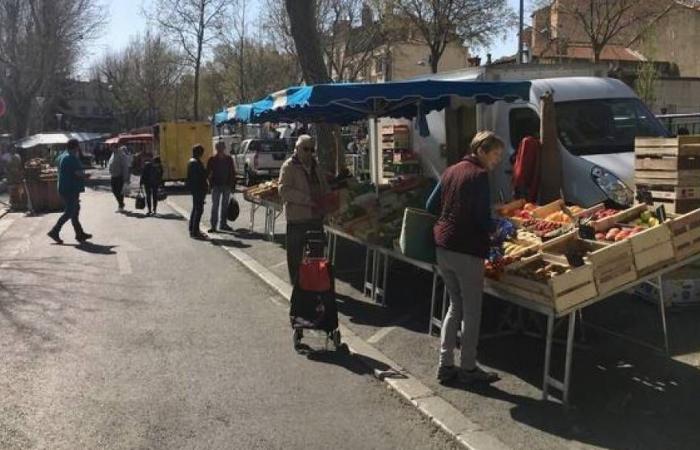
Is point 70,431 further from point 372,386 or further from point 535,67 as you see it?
point 535,67

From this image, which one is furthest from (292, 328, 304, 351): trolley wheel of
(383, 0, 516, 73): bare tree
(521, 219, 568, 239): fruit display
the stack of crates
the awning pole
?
(383, 0, 516, 73): bare tree

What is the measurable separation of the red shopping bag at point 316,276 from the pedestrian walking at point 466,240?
136 cm

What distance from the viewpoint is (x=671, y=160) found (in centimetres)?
683

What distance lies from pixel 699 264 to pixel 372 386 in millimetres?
3868

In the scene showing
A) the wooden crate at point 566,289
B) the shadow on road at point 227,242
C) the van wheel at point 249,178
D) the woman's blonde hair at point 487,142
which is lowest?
the shadow on road at point 227,242

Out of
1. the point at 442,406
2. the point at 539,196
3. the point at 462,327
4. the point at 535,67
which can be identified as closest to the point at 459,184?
the point at 462,327

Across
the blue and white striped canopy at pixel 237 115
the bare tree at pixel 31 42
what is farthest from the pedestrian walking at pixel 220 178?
the bare tree at pixel 31 42

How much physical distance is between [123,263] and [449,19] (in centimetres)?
2878

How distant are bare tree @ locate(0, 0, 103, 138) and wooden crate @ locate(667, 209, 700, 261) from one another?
44813mm

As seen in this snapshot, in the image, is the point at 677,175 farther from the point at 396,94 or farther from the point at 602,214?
the point at 396,94

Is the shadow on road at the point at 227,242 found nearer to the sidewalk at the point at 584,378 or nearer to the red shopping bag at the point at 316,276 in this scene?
the sidewalk at the point at 584,378

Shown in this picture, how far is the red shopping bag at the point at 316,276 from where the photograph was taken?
6.71 m

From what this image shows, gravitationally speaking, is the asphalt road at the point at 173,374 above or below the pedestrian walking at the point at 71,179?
below

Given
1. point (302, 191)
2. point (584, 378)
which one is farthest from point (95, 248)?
point (584, 378)
